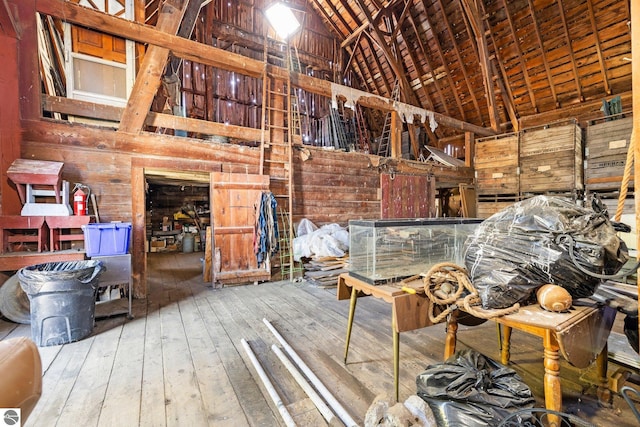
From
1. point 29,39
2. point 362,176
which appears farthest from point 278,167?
point 29,39

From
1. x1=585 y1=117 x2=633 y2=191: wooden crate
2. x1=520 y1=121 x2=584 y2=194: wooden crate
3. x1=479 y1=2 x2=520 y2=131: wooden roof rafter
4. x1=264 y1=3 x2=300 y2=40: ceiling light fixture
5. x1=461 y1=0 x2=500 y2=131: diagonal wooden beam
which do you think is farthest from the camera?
x1=479 y1=2 x2=520 y2=131: wooden roof rafter

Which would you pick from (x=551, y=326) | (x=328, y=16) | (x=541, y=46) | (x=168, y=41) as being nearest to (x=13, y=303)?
(x=168, y=41)

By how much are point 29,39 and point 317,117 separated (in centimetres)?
902

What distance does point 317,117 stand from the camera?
11672mm

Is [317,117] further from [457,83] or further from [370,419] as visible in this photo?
[370,419]

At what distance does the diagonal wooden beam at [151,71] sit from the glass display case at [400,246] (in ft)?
12.8

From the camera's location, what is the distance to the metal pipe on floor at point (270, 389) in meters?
1.65

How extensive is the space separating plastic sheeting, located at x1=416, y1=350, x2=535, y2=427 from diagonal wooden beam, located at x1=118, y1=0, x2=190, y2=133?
5007 millimetres

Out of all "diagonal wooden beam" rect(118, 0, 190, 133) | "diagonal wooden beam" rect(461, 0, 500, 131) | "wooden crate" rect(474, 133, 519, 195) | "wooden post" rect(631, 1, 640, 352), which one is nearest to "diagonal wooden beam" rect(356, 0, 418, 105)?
"diagonal wooden beam" rect(461, 0, 500, 131)

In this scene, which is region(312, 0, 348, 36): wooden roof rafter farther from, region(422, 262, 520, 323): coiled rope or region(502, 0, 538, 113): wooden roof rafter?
region(422, 262, 520, 323): coiled rope

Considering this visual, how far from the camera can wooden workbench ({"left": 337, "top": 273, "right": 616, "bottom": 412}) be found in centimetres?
133

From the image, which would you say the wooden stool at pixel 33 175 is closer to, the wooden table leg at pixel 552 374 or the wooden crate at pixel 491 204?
the wooden table leg at pixel 552 374

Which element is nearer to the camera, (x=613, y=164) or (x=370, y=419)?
(x=370, y=419)

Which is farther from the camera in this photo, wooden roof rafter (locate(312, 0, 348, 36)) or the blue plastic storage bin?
wooden roof rafter (locate(312, 0, 348, 36))
